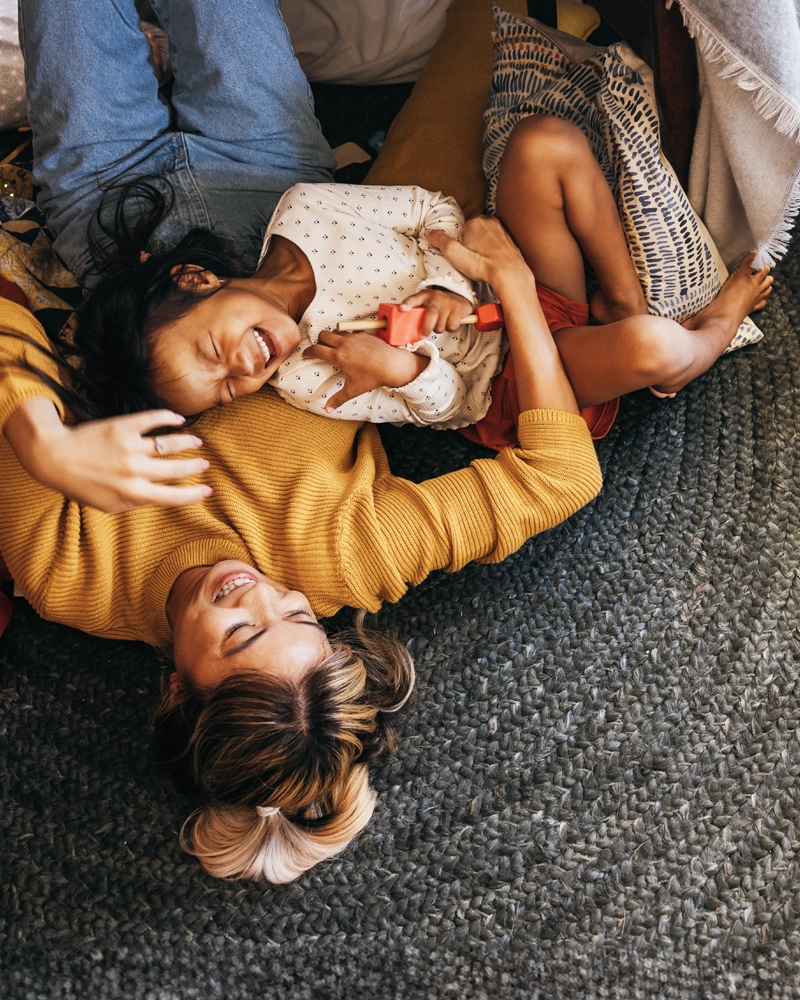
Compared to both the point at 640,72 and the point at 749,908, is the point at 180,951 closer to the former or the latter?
the point at 749,908

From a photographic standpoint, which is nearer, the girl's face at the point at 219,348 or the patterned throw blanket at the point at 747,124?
the patterned throw blanket at the point at 747,124

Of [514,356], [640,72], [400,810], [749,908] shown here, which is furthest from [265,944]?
[640,72]

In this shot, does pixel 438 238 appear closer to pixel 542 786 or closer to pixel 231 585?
pixel 231 585

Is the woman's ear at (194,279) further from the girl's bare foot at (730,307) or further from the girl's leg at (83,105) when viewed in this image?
the girl's bare foot at (730,307)

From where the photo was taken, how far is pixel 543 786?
917 millimetres

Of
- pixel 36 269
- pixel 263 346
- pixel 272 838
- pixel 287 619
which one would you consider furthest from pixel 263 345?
pixel 272 838

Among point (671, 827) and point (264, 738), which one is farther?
point (671, 827)

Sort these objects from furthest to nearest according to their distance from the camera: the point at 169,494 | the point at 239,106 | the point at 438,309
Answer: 1. the point at 239,106
2. the point at 438,309
3. the point at 169,494

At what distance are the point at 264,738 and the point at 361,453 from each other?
38cm

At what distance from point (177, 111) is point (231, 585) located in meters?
0.68

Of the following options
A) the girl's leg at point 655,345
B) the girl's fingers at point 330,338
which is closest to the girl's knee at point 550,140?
the girl's leg at point 655,345

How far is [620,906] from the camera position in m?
0.87

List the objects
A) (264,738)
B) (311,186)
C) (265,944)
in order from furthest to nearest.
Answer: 1. (311,186)
2. (265,944)
3. (264,738)

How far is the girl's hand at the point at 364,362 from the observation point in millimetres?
901
